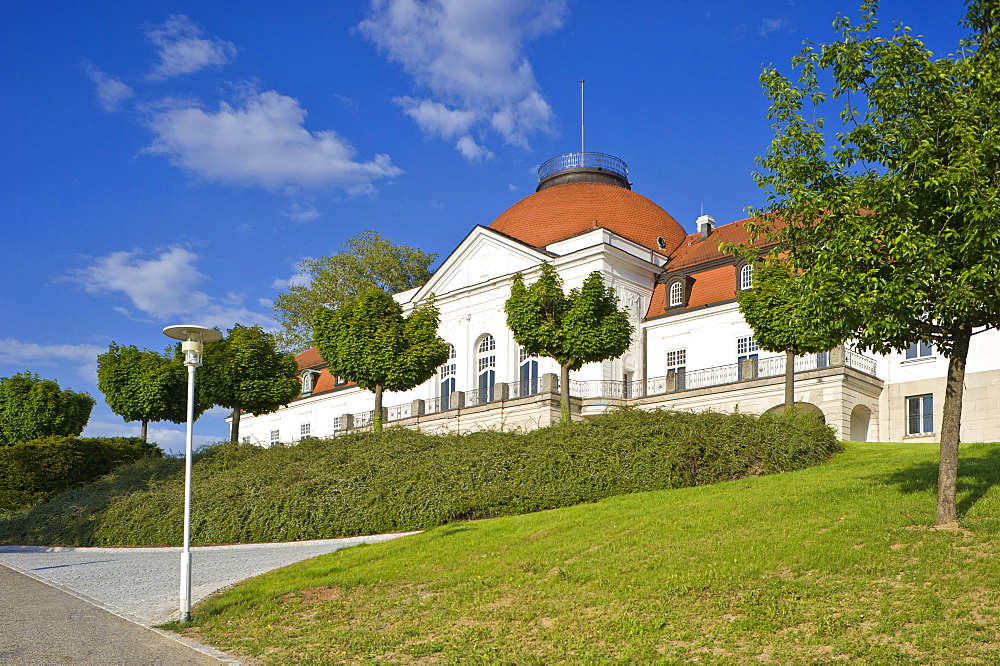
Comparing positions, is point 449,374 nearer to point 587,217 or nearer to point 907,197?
point 587,217

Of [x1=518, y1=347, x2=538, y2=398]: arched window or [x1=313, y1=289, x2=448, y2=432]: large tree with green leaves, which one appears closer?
[x1=313, y1=289, x2=448, y2=432]: large tree with green leaves

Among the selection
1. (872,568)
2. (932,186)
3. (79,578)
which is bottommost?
(79,578)

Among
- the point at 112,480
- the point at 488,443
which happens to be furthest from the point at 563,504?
the point at 112,480

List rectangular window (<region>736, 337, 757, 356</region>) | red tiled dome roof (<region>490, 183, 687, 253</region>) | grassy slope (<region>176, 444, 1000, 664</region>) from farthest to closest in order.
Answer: red tiled dome roof (<region>490, 183, 687, 253</region>) < rectangular window (<region>736, 337, 757, 356</region>) < grassy slope (<region>176, 444, 1000, 664</region>)

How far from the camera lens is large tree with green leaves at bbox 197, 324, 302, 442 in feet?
119

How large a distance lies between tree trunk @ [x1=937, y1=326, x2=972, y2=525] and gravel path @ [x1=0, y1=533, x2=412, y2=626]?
33.7ft

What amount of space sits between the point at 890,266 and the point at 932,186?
1.18 m

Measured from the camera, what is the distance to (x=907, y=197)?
41.8 ft

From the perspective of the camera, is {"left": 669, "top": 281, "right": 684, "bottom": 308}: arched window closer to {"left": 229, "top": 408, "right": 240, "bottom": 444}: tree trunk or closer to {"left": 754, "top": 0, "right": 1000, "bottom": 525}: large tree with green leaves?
{"left": 229, "top": 408, "right": 240, "bottom": 444}: tree trunk

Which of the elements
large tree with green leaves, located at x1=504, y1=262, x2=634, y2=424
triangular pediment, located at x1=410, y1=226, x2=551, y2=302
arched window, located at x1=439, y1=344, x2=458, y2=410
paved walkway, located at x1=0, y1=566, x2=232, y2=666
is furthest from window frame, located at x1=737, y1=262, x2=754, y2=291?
paved walkway, located at x1=0, y1=566, x2=232, y2=666

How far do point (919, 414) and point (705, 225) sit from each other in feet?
48.8

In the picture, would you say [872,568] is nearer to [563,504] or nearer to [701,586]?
[701,586]

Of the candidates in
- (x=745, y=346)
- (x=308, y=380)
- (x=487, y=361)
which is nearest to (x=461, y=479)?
(x=745, y=346)

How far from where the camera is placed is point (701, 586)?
37.6ft
